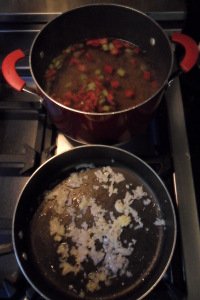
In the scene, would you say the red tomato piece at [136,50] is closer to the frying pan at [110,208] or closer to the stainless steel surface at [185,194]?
the stainless steel surface at [185,194]

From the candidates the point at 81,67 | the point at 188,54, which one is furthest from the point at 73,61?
the point at 188,54

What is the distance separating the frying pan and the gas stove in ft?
0.09

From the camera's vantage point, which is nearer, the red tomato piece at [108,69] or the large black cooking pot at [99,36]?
the large black cooking pot at [99,36]

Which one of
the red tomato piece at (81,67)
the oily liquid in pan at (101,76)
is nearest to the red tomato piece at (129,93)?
the oily liquid in pan at (101,76)

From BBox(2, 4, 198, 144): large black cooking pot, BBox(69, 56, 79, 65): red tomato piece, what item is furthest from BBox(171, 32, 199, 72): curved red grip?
BBox(69, 56, 79, 65): red tomato piece

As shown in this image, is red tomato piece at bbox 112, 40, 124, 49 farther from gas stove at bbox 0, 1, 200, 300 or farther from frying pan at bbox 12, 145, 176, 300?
frying pan at bbox 12, 145, 176, 300

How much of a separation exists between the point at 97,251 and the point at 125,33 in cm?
47

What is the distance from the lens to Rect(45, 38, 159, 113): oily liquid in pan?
739 mm

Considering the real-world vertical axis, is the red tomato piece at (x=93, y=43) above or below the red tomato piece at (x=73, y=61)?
above

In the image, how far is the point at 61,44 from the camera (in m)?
0.82

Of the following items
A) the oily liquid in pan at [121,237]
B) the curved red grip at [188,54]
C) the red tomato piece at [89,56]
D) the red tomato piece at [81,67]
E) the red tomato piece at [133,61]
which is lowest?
the oily liquid in pan at [121,237]

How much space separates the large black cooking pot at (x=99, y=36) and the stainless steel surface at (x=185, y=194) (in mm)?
69

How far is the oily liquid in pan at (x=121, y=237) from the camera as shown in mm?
656

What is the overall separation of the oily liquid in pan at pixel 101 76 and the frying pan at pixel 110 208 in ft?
0.32
